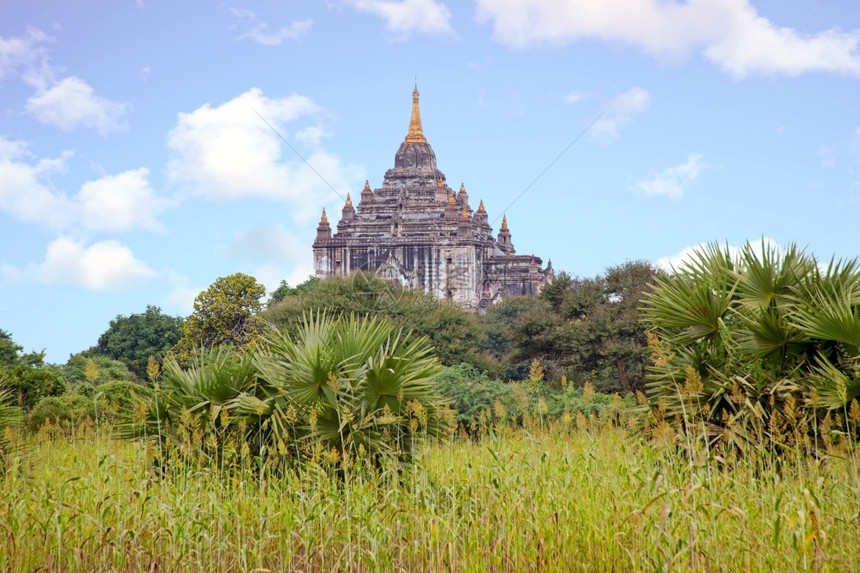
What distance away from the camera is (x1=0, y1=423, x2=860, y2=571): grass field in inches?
228

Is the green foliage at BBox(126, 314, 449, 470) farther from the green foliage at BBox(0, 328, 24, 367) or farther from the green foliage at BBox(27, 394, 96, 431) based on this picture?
the green foliage at BBox(0, 328, 24, 367)

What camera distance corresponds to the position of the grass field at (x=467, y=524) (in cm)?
579

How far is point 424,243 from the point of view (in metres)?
68.9

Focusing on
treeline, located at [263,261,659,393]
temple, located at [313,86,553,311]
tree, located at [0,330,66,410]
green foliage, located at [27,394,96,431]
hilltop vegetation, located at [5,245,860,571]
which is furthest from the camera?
temple, located at [313,86,553,311]

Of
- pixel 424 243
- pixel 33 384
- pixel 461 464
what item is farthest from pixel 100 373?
pixel 424 243

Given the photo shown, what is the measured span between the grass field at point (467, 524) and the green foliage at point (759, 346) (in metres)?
0.78

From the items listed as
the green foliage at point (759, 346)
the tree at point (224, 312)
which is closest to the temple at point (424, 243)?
the tree at point (224, 312)

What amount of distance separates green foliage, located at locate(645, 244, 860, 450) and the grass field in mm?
780

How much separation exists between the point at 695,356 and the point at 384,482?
128 inches

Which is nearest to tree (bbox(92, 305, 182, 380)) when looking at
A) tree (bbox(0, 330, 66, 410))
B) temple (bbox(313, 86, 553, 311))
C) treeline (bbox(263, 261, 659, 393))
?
temple (bbox(313, 86, 553, 311))

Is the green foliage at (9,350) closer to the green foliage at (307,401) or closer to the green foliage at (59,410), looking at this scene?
the green foliage at (59,410)

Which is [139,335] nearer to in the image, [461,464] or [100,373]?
[100,373]

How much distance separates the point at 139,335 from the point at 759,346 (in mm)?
49221

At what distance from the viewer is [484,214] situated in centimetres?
7450
